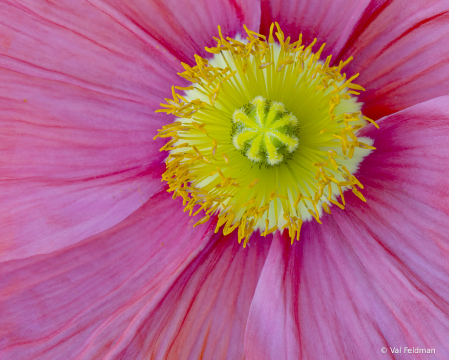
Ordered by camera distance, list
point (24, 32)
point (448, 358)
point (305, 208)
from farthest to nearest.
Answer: point (305, 208) → point (24, 32) → point (448, 358)

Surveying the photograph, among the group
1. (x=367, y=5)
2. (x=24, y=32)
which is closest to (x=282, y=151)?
(x=367, y=5)

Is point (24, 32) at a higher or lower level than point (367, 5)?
higher

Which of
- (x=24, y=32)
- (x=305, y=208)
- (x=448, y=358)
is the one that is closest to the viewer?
(x=448, y=358)

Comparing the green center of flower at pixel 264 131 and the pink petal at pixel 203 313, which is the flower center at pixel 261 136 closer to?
the green center of flower at pixel 264 131

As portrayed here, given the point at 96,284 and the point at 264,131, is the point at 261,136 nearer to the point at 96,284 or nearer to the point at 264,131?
the point at 264,131

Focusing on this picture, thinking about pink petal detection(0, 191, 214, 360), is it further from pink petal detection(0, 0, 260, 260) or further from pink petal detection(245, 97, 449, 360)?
pink petal detection(245, 97, 449, 360)

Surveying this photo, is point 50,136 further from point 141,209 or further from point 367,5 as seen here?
point 367,5

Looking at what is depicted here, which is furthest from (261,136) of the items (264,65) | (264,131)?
(264,65)
